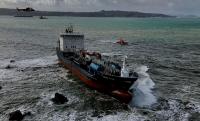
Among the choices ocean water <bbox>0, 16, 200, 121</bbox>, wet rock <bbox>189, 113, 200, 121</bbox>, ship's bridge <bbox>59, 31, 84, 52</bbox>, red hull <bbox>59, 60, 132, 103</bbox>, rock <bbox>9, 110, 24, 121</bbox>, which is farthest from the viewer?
ship's bridge <bbox>59, 31, 84, 52</bbox>

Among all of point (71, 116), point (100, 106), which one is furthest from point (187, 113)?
point (71, 116)

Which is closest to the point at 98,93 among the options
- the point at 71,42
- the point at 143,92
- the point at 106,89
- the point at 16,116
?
the point at 106,89

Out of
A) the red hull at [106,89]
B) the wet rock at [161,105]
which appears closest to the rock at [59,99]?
the red hull at [106,89]

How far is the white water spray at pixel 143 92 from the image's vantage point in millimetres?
31172

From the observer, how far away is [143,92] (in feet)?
113

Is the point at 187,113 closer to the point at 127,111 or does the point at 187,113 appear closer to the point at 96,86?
the point at 127,111

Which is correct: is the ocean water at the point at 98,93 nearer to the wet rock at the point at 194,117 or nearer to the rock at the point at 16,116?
the wet rock at the point at 194,117

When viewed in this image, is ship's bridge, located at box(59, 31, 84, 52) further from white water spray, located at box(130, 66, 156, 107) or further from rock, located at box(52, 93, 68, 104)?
rock, located at box(52, 93, 68, 104)

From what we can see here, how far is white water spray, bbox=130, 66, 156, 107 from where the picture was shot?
31.2 meters

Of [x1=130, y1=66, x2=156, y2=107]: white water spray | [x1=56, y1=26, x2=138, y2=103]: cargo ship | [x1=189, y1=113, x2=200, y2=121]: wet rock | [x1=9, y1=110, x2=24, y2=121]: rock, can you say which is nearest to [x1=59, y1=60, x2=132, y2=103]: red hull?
[x1=56, y1=26, x2=138, y2=103]: cargo ship

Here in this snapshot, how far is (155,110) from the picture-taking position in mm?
28797

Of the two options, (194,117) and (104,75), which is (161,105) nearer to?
(194,117)

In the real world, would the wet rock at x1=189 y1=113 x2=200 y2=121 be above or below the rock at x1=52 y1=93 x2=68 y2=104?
below

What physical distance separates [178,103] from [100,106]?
895cm
